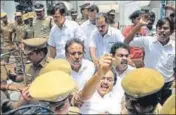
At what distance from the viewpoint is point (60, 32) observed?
443 centimetres

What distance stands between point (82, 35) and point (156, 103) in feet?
8.73

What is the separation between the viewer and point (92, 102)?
249 centimetres

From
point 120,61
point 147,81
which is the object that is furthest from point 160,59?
point 147,81

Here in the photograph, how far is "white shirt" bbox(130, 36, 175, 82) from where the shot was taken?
366 centimetres

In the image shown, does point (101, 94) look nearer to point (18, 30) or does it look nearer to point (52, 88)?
point (52, 88)

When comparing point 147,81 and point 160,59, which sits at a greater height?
point 147,81

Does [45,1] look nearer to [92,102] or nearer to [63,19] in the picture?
[63,19]

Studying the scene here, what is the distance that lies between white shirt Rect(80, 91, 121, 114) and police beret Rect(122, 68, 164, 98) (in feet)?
1.11

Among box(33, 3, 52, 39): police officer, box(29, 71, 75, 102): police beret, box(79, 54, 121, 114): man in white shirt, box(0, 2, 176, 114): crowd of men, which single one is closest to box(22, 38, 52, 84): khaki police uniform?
box(0, 2, 176, 114): crowd of men

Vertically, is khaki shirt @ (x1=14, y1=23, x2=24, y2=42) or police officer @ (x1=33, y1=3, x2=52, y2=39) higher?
police officer @ (x1=33, y1=3, x2=52, y2=39)

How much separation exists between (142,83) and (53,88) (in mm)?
489

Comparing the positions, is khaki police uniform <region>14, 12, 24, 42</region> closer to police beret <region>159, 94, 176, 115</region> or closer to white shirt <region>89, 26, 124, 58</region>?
white shirt <region>89, 26, 124, 58</region>

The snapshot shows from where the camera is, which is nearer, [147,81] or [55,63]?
[147,81]

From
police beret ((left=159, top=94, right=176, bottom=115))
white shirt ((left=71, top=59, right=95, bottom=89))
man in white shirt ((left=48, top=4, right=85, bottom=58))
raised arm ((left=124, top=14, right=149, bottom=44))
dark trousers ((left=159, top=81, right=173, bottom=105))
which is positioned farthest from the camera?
man in white shirt ((left=48, top=4, right=85, bottom=58))
